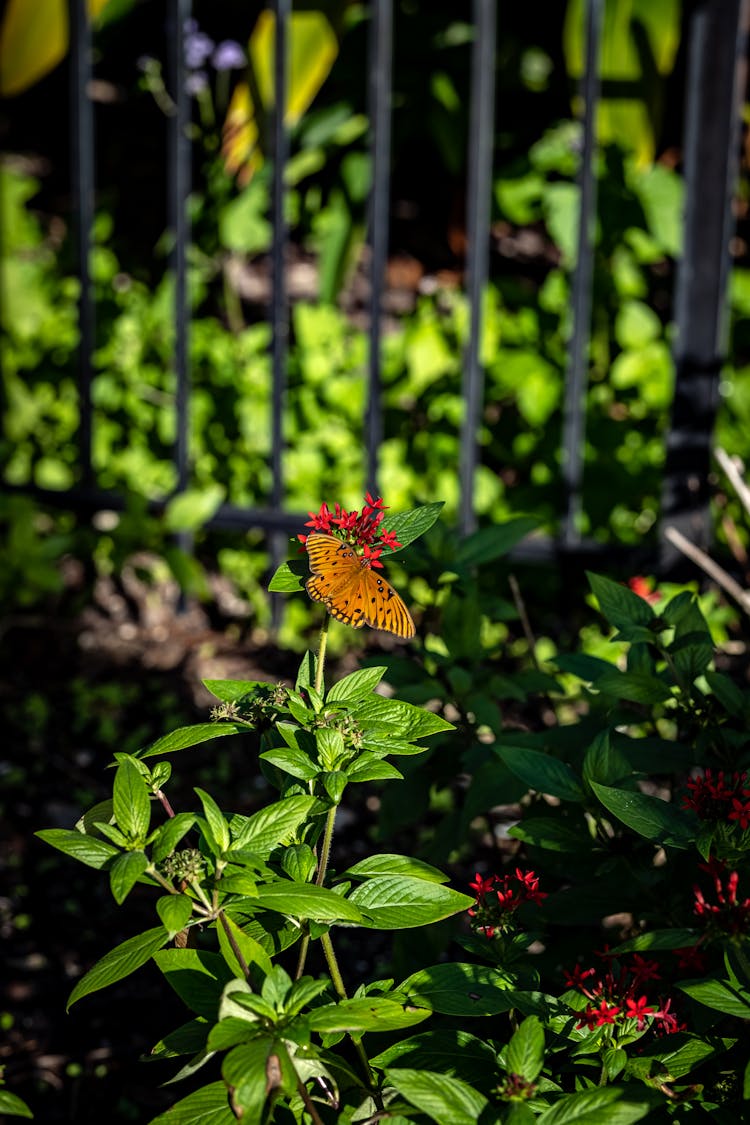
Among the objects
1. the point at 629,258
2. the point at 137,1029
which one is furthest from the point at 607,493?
the point at 137,1029

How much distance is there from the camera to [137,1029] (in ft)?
5.84

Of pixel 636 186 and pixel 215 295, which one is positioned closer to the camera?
pixel 636 186

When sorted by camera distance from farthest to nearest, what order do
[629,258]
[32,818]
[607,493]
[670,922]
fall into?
[629,258] → [607,493] → [32,818] → [670,922]

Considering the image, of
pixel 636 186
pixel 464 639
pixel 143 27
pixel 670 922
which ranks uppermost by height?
pixel 143 27

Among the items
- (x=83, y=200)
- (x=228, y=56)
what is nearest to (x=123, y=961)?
(x=83, y=200)

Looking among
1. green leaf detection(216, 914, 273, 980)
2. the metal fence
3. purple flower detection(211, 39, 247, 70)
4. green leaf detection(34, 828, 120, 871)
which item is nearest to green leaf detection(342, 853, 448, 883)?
green leaf detection(216, 914, 273, 980)

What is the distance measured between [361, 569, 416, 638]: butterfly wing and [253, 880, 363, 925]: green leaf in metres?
0.21

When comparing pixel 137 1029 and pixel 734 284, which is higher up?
pixel 734 284

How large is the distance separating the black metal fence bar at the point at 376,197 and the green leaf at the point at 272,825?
1827 mm

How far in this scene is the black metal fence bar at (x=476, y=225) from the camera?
8.36 feet

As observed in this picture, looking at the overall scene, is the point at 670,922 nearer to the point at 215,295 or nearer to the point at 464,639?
the point at 464,639

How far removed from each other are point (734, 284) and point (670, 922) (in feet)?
8.25

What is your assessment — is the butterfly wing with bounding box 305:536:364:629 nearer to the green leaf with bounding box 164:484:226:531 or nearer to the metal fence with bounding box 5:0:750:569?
the metal fence with bounding box 5:0:750:569

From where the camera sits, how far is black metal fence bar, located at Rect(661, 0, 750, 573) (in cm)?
237
